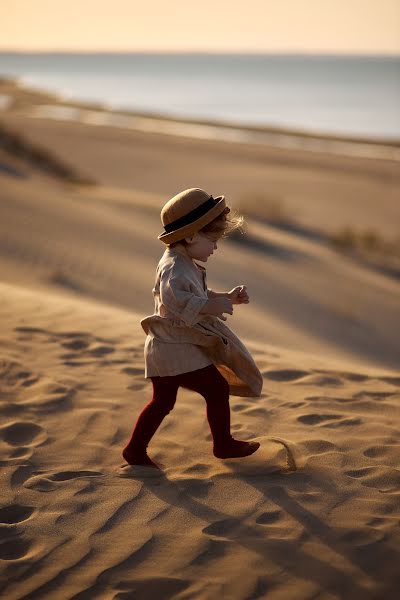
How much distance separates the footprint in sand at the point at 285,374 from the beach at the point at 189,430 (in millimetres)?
20

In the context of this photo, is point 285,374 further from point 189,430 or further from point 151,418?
point 151,418

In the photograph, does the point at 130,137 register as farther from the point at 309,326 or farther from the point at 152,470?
the point at 152,470

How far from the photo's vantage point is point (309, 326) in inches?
324

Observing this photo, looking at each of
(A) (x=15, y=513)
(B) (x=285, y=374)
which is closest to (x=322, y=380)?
(B) (x=285, y=374)

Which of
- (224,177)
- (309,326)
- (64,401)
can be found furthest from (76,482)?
(224,177)

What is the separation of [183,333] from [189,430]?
96cm

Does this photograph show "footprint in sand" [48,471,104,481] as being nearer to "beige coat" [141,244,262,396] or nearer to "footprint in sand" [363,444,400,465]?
"beige coat" [141,244,262,396]

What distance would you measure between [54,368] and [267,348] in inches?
72.1

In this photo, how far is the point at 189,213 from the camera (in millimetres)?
3363

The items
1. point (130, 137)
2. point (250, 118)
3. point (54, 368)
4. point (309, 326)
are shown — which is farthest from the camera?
point (250, 118)

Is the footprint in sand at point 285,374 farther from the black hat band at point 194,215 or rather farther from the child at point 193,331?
the black hat band at point 194,215

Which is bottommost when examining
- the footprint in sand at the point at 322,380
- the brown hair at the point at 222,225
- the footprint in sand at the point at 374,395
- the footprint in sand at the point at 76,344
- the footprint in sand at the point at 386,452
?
the footprint in sand at the point at 386,452

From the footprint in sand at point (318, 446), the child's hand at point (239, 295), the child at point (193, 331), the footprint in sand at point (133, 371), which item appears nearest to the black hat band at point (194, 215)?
the child at point (193, 331)

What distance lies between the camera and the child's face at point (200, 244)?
3.42 metres
